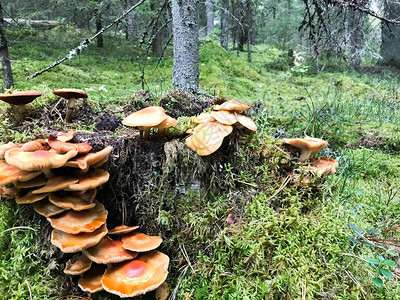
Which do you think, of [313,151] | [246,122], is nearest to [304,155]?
[313,151]

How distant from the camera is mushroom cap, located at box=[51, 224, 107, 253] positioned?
5.87 ft

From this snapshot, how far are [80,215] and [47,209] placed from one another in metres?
0.27

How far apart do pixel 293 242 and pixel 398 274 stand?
2.36ft

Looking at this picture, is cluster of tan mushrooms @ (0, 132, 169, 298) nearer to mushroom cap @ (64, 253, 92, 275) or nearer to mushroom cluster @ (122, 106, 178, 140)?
mushroom cap @ (64, 253, 92, 275)

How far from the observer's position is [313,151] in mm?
2223

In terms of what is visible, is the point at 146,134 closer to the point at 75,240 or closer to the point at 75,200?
the point at 75,200

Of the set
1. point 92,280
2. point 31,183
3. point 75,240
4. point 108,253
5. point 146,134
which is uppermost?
point 146,134

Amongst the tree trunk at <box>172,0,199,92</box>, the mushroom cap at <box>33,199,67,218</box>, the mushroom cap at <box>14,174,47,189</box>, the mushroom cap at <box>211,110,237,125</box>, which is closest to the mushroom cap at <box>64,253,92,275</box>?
the mushroom cap at <box>33,199,67,218</box>

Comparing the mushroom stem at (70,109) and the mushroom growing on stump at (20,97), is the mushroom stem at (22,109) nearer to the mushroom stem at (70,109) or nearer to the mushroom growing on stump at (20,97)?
the mushroom growing on stump at (20,97)

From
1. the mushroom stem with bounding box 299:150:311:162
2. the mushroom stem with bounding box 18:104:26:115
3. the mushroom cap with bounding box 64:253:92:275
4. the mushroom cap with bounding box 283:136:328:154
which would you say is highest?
the mushroom stem with bounding box 18:104:26:115

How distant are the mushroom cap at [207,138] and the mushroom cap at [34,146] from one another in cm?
124

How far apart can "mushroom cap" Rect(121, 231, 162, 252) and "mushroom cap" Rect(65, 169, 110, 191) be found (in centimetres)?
53

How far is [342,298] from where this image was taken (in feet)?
5.50

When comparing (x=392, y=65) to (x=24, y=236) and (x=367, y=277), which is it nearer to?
(x=367, y=277)
